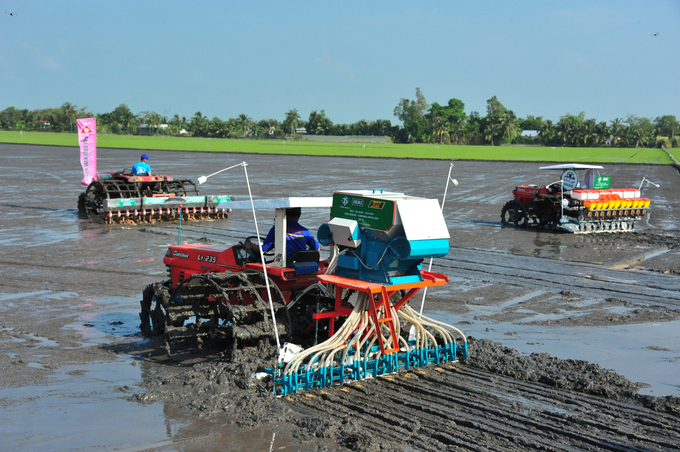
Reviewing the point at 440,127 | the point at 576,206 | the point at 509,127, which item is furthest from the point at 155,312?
the point at 440,127

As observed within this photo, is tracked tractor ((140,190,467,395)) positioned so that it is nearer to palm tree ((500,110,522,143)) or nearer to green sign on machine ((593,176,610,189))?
green sign on machine ((593,176,610,189))

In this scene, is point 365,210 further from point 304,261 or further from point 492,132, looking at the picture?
point 492,132

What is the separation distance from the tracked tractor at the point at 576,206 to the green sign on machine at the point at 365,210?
46.2 feet

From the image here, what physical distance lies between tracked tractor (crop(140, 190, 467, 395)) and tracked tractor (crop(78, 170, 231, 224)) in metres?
12.3

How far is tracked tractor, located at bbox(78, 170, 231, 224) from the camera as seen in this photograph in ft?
67.3

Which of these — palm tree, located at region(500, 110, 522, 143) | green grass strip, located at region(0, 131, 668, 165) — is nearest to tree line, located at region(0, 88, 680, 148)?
palm tree, located at region(500, 110, 522, 143)

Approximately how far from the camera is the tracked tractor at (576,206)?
2048cm

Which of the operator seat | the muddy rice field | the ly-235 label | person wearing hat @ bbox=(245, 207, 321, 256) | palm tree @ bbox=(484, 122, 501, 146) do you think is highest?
palm tree @ bbox=(484, 122, 501, 146)

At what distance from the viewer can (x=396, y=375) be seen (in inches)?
297

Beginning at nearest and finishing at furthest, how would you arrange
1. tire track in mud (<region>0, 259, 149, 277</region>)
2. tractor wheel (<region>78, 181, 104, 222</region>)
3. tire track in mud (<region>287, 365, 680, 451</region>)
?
tire track in mud (<region>287, 365, 680, 451</region>)
tire track in mud (<region>0, 259, 149, 277</region>)
tractor wheel (<region>78, 181, 104, 222</region>)

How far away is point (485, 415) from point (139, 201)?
16207mm

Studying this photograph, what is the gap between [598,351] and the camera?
8.81 meters

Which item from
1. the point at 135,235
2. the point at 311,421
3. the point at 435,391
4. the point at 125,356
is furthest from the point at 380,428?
the point at 135,235

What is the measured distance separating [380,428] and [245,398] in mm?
1471
